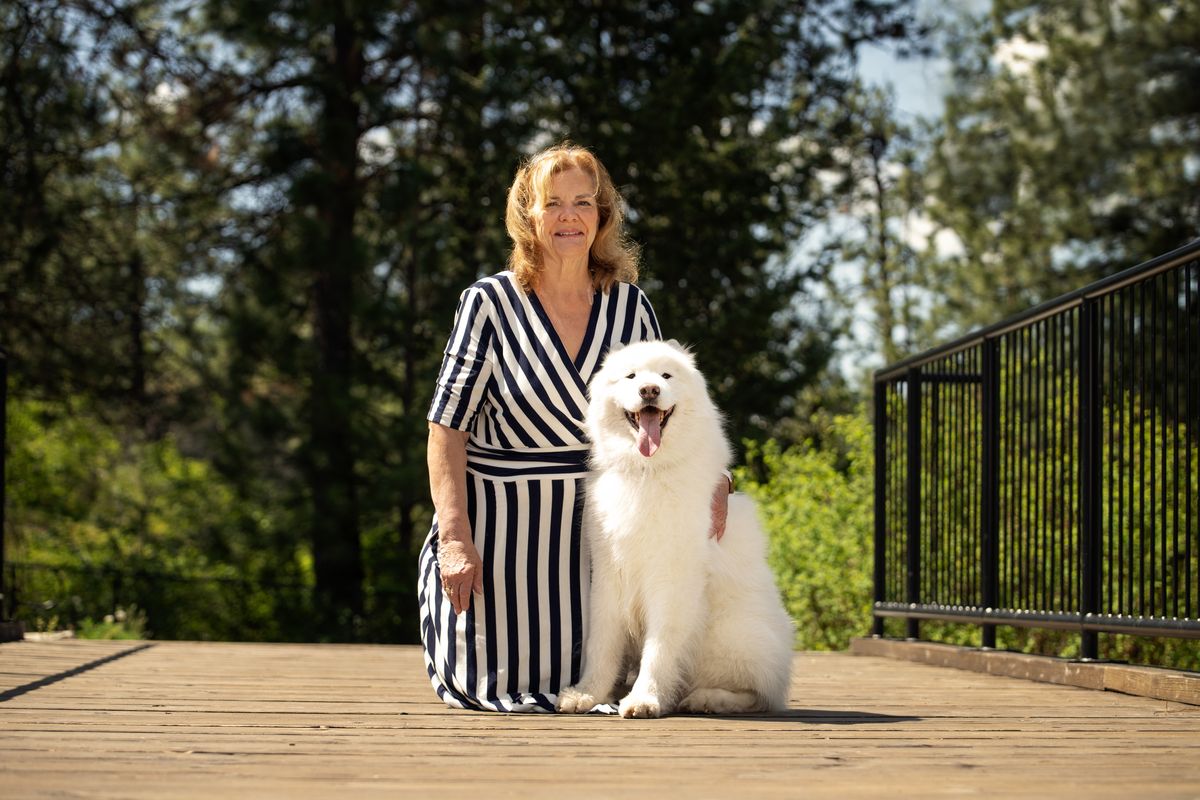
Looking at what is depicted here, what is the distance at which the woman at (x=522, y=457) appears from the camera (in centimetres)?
418

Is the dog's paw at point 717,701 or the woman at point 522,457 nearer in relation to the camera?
the dog's paw at point 717,701

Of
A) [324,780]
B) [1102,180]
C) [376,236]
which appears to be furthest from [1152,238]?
[324,780]

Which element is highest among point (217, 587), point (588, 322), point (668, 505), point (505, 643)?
point (588, 322)

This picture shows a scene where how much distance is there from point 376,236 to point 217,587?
504 cm

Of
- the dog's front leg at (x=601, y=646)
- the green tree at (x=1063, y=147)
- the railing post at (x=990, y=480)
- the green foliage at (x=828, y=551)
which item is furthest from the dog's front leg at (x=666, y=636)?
the green tree at (x=1063, y=147)

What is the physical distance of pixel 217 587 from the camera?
57.6 ft

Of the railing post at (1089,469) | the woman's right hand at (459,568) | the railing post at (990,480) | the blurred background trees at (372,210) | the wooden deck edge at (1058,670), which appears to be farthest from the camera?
the blurred background trees at (372,210)

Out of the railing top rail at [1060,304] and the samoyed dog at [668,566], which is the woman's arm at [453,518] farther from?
the railing top rail at [1060,304]

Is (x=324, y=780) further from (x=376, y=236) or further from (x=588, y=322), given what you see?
(x=376, y=236)

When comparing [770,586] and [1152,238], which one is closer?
[770,586]

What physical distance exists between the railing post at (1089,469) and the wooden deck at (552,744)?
35 centimetres

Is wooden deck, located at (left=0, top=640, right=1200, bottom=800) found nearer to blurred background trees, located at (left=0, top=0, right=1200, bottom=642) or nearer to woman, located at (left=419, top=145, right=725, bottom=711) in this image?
woman, located at (left=419, top=145, right=725, bottom=711)

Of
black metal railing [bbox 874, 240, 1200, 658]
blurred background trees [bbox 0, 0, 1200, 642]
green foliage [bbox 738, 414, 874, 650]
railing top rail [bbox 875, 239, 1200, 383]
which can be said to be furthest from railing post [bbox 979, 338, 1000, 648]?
blurred background trees [bbox 0, 0, 1200, 642]

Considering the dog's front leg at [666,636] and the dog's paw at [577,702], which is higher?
the dog's front leg at [666,636]
